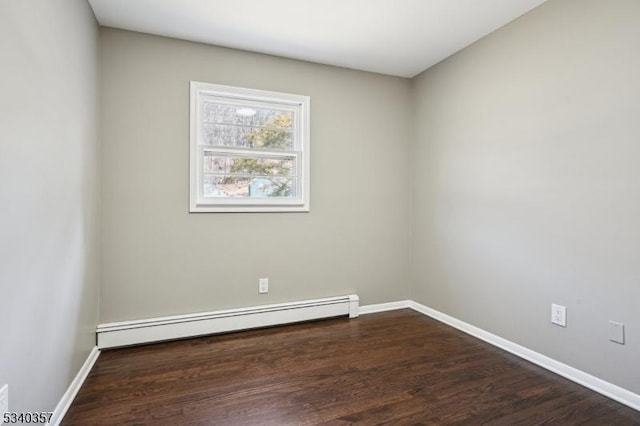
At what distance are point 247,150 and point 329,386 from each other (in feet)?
6.71

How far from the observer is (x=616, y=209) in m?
1.88

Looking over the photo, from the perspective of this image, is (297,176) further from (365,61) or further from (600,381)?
(600,381)

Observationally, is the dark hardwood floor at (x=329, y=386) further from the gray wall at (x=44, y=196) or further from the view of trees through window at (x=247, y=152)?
Result: the view of trees through window at (x=247, y=152)

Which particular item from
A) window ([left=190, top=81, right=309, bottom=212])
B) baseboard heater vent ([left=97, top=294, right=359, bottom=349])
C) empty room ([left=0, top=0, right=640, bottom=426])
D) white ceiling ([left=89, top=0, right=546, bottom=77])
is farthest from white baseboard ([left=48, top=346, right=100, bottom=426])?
white ceiling ([left=89, top=0, right=546, bottom=77])

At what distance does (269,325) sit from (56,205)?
75.3 inches

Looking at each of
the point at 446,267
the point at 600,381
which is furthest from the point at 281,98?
the point at 600,381

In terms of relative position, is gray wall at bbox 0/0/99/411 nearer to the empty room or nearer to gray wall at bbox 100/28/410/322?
the empty room

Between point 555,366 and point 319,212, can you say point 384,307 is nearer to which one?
point 319,212

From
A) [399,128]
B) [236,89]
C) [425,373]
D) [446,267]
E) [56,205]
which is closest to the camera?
[56,205]

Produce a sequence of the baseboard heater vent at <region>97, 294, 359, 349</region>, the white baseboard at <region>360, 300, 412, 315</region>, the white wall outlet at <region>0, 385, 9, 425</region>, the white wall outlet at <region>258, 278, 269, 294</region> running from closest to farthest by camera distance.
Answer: the white wall outlet at <region>0, 385, 9, 425</region>, the baseboard heater vent at <region>97, 294, 359, 349</region>, the white wall outlet at <region>258, 278, 269, 294</region>, the white baseboard at <region>360, 300, 412, 315</region>

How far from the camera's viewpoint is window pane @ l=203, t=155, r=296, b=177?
2.89m

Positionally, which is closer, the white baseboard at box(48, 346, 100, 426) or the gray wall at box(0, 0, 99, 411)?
the gray wall at box(0, 0, 99, 411)

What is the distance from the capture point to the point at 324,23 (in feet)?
8.23

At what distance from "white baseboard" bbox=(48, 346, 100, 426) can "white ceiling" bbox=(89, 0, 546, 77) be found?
2447 millimetres
